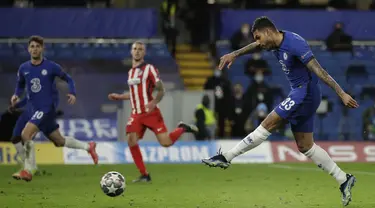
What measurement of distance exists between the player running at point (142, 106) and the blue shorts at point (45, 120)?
1.33 meters

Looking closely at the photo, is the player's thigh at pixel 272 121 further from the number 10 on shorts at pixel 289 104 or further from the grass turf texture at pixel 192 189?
the grass turf texture at pixel 192 189

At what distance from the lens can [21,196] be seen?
1216cm

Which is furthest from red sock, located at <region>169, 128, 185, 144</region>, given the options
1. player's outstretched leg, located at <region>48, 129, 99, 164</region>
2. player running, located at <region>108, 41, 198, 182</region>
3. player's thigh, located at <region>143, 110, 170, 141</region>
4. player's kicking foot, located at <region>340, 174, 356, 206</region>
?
player's kicking foot, located at <region>340, 174, 356, 206</region>

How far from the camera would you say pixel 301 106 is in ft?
35.8

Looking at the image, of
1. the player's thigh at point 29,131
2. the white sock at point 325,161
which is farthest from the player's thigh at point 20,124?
the white sock at point 325,161

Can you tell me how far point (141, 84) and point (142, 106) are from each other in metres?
0.40

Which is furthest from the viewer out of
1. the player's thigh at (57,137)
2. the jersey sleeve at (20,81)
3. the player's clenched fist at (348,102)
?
the player's thigh at (57,137)

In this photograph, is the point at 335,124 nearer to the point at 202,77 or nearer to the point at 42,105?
the point at 202,77

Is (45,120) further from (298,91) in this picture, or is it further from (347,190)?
(347,190)

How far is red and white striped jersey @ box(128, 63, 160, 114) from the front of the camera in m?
14.8

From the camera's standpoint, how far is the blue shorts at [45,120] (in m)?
15.2

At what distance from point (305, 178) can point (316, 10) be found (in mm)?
12854

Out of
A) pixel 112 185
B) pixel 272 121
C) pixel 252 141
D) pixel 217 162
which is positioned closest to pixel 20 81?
pixel 112 185

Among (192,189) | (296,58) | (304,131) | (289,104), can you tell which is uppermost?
(296,58)
